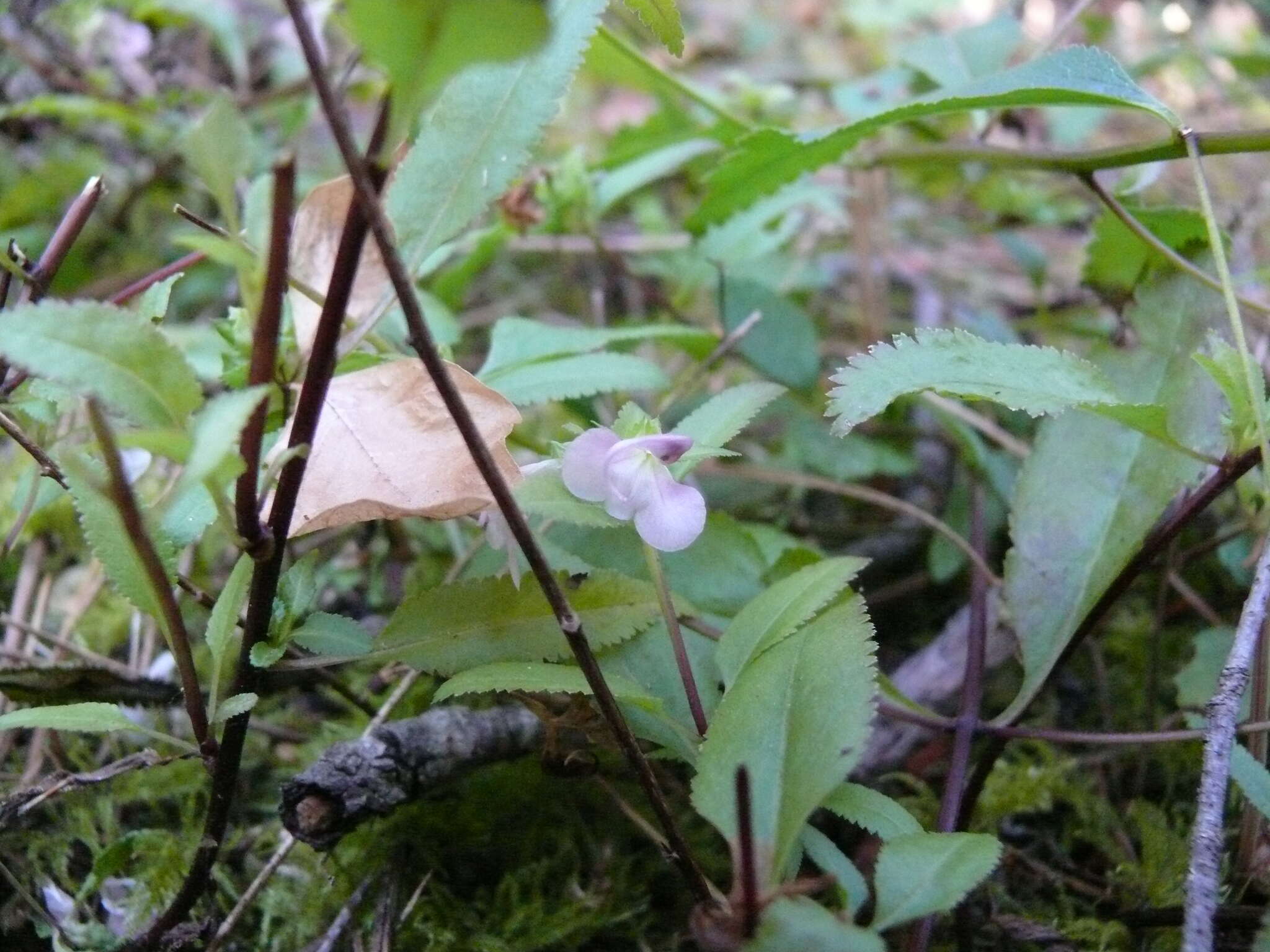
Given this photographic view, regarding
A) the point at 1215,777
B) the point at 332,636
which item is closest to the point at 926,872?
the point at 1215,777

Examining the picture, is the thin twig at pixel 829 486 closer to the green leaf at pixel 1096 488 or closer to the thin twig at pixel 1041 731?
the green leaf at pixel 1096 488

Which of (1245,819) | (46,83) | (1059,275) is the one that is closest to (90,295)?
(46,83)

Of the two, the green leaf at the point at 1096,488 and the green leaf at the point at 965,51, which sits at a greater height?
the green leaf at the point at 965,51

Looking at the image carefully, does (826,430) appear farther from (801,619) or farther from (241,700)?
(241,700)

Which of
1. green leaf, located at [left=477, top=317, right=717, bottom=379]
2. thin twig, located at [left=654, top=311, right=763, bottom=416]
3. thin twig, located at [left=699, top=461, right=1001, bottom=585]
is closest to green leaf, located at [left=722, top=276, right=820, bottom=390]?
thin twig, located at [left=654, top=311, right=763, bottom=416]

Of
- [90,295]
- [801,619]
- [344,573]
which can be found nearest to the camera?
[801,619]

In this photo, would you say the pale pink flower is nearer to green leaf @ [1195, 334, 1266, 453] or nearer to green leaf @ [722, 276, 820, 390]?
green leaf @ [1195, 334, 1266, 453]

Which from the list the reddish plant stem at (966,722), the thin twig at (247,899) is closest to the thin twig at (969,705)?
the reddish plant stem at (966,722)
